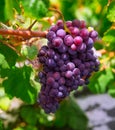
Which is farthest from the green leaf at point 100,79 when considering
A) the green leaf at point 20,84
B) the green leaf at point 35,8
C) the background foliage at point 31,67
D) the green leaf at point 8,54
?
the green leaf at point 35,8

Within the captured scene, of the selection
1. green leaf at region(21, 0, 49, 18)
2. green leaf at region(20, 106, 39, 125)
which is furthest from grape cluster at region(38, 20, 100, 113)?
green leaf at region(20, 106, 39, 125)

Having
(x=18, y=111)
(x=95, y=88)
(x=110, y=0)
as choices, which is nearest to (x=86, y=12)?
(x=18, y=111)

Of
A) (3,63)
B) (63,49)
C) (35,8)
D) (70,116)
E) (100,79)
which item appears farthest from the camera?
(70,116)

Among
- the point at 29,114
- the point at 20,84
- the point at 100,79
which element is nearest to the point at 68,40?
the point at 20,84

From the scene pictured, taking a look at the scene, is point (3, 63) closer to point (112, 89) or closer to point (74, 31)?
point (74, 31)

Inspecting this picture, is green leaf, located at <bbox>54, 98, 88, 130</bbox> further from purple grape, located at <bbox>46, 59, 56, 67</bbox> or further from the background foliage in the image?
purple grape, located at <bbox>46, 59, 56, 67</bbox>

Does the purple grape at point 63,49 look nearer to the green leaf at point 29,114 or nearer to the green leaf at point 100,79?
the green leaf at point 100,79

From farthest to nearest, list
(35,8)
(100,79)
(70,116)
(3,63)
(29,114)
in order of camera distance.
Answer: (70,116)
(29,114)
(100,79)
(3,63)
(35,8)

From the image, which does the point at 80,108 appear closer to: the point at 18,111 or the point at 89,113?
the point at 89,113
